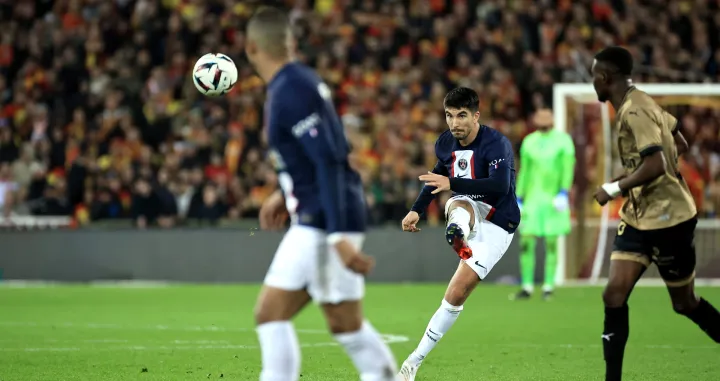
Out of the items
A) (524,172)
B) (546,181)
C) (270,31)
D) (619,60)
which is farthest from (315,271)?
(546,181)

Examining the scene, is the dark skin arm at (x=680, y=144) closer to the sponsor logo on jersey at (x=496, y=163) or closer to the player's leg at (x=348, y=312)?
the sponsor logo on jersey at (x=496, y=163)

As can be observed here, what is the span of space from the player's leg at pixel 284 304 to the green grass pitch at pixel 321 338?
3.05 m

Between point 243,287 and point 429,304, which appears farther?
point 243,287

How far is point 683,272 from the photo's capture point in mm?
7504

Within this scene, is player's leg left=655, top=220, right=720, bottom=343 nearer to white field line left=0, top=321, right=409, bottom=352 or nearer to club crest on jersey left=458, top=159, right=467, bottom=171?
club crest on jersey left=458, top=159, right=467, bottom=171

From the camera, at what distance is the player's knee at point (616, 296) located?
730cm

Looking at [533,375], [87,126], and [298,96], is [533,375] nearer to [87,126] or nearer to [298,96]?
[298,96]

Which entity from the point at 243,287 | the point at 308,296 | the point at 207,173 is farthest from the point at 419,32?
the point at 308,296

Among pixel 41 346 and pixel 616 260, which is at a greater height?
pixel 616 260

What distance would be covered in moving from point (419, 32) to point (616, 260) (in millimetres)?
17731

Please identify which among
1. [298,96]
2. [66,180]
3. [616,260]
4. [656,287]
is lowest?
[656,287]

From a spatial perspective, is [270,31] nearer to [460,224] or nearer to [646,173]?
[646,173]

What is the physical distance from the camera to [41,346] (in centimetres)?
1094

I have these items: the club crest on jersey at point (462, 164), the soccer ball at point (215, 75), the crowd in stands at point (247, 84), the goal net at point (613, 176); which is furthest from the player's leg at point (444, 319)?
the crowd in stands at point (247, 84)
